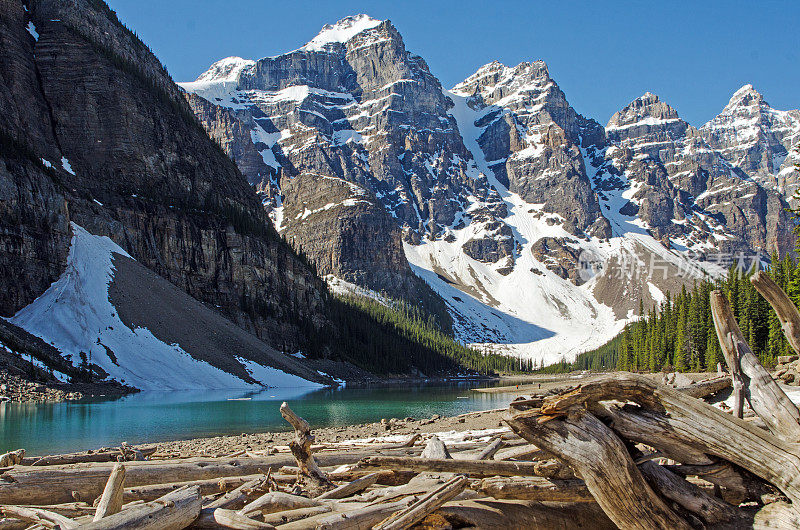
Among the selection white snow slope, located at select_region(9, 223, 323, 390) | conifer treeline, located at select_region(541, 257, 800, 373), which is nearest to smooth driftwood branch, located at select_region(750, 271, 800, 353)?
conifer treeline, located at select_region(541, 257, 800, 373)

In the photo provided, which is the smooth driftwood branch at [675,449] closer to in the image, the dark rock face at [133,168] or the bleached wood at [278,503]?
the bleached wood at [278,503]

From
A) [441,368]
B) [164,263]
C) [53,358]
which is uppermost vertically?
[164,263]


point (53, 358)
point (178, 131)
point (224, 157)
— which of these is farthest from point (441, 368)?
point (53, 358)

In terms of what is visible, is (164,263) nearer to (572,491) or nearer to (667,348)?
(667,348)

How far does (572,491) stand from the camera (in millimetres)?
6676

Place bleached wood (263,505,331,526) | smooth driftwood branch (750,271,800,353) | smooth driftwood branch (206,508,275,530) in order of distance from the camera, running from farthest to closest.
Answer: smooth driftwood branch (750,271,800,353)
bleached wood (263,505,331,526)
smooth driftwood branch (206,508,275,530)

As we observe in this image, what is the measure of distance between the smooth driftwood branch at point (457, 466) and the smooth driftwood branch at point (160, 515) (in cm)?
232

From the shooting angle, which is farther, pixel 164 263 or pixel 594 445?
pixel 164 263

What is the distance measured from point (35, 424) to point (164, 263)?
271ft

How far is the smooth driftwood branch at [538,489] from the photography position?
21.8 feet

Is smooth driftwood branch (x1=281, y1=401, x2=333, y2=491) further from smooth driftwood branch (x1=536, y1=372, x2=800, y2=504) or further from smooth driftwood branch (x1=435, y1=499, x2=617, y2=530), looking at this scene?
smooth driftwood branch (x1=536, y1=372, x2=800, y2=504)

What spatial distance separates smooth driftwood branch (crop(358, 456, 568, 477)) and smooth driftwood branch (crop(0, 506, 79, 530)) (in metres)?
3.41

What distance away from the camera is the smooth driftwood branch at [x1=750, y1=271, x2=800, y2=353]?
7031 mm

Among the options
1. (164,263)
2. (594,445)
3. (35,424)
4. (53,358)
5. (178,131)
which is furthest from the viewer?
(178,131)
